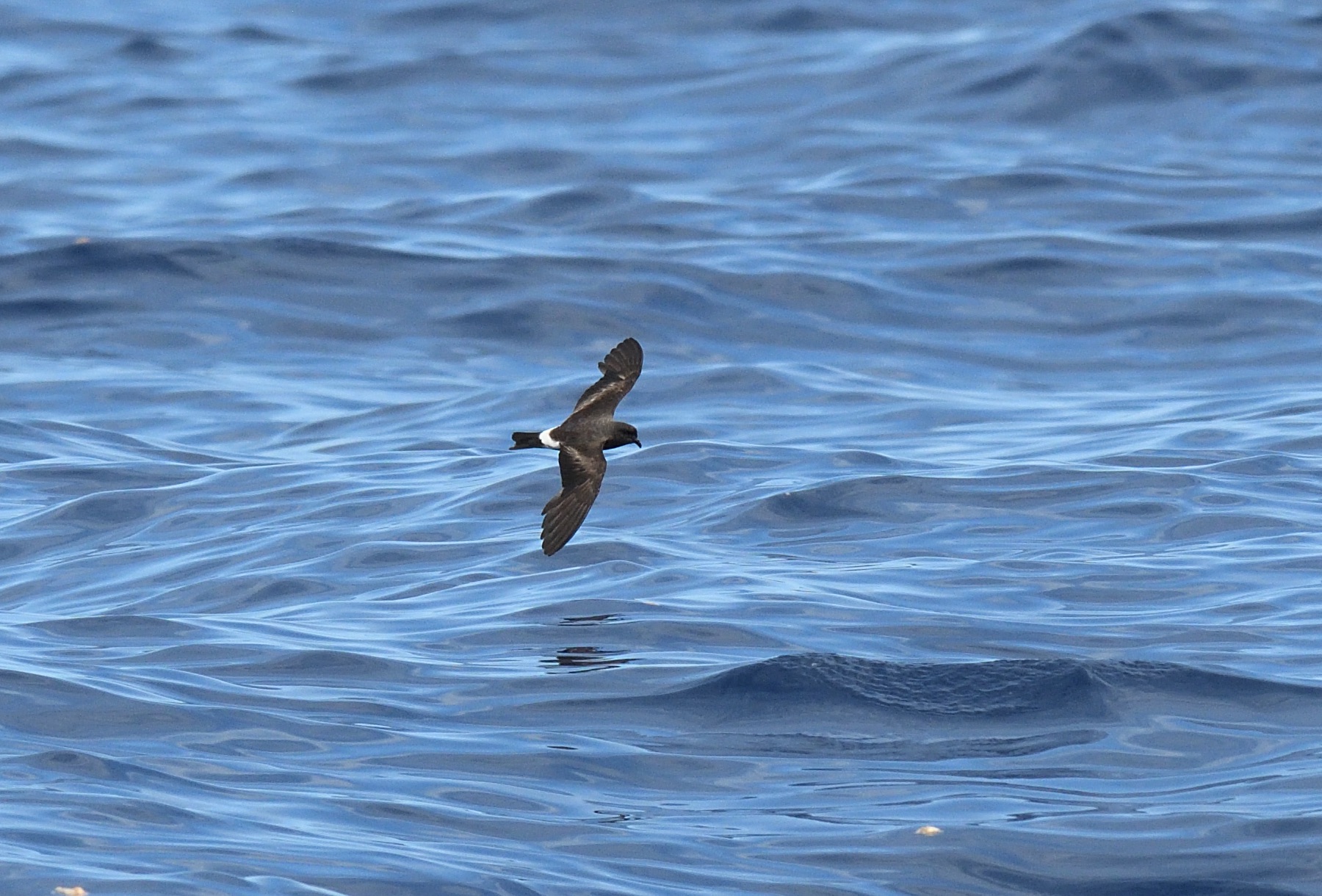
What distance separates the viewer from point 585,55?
82.6 ft

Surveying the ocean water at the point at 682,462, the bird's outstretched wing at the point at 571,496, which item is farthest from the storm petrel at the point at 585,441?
the ocean water at the point at 682,462

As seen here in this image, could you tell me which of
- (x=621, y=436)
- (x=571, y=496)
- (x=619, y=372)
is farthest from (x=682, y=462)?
(x=571, y=496)

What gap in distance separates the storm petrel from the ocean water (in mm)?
525

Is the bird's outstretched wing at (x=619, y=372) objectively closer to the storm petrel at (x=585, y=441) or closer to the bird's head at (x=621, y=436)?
the storm petrel at (x=585, y=441)

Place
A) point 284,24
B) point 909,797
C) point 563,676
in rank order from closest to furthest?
1. point 909,797
2. point 563,676
3. point 284,24

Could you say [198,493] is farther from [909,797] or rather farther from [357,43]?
[357,43]

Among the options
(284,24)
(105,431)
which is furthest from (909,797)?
(284,24)

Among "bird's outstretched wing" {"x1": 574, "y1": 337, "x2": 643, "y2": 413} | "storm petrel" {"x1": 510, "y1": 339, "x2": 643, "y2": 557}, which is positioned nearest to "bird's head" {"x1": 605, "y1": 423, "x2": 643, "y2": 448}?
"storm petrel" {"x1": 510, "y1": 339, "x2": 643, "y2": 557}

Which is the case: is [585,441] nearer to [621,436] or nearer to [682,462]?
[621,436]

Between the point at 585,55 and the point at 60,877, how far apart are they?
20.3 metres

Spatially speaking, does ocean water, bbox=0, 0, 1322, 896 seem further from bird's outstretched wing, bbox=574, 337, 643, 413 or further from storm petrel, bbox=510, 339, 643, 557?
bird's outstretched wing, bbox=574, 337, 643, 413

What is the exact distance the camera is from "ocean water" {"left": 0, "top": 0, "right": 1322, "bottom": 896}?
6.74 metres

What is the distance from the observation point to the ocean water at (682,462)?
22.1 feet

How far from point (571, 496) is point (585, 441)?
46cm
